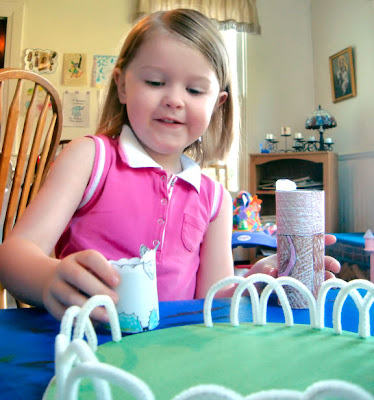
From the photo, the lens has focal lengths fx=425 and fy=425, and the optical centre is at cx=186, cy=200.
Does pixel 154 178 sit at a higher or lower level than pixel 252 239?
higher

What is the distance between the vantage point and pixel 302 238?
1.89 ft

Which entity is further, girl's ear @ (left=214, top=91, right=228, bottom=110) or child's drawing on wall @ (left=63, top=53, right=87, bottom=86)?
child's drawing on wall @ (left=63, top=53, right=87, bottom=86)

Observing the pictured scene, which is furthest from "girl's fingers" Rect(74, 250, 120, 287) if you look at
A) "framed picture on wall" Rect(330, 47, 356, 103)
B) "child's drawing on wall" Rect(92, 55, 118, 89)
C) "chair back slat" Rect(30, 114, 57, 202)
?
"child's drawing on wall" Rect(92, 55, 118, 89)

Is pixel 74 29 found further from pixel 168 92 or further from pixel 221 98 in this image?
pixel 168 92

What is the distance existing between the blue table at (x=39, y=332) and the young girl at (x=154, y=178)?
0.16 m

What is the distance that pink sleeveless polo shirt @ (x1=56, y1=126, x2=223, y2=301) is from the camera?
84cm

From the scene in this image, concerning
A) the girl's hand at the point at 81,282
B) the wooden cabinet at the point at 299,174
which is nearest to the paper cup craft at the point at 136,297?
the girl's hand at the point at 81,282

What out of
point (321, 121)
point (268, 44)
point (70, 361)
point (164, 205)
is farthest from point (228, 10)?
point (70, 361)

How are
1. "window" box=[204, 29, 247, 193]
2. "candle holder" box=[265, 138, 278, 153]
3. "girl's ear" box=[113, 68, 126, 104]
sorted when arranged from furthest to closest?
"window" box=[204, 29, 247, 193] → "candle holder" box=[265, 138, 278, 153] → "girl's ear" box=[113, 68, 126, 104]

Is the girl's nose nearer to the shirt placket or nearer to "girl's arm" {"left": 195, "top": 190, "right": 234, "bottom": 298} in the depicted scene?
the shirt placket

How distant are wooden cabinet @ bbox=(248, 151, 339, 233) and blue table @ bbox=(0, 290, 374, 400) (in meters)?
2.86

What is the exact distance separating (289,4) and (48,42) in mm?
2330

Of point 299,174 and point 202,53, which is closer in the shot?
point 202,53

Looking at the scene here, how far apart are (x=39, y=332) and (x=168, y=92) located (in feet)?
1.64
